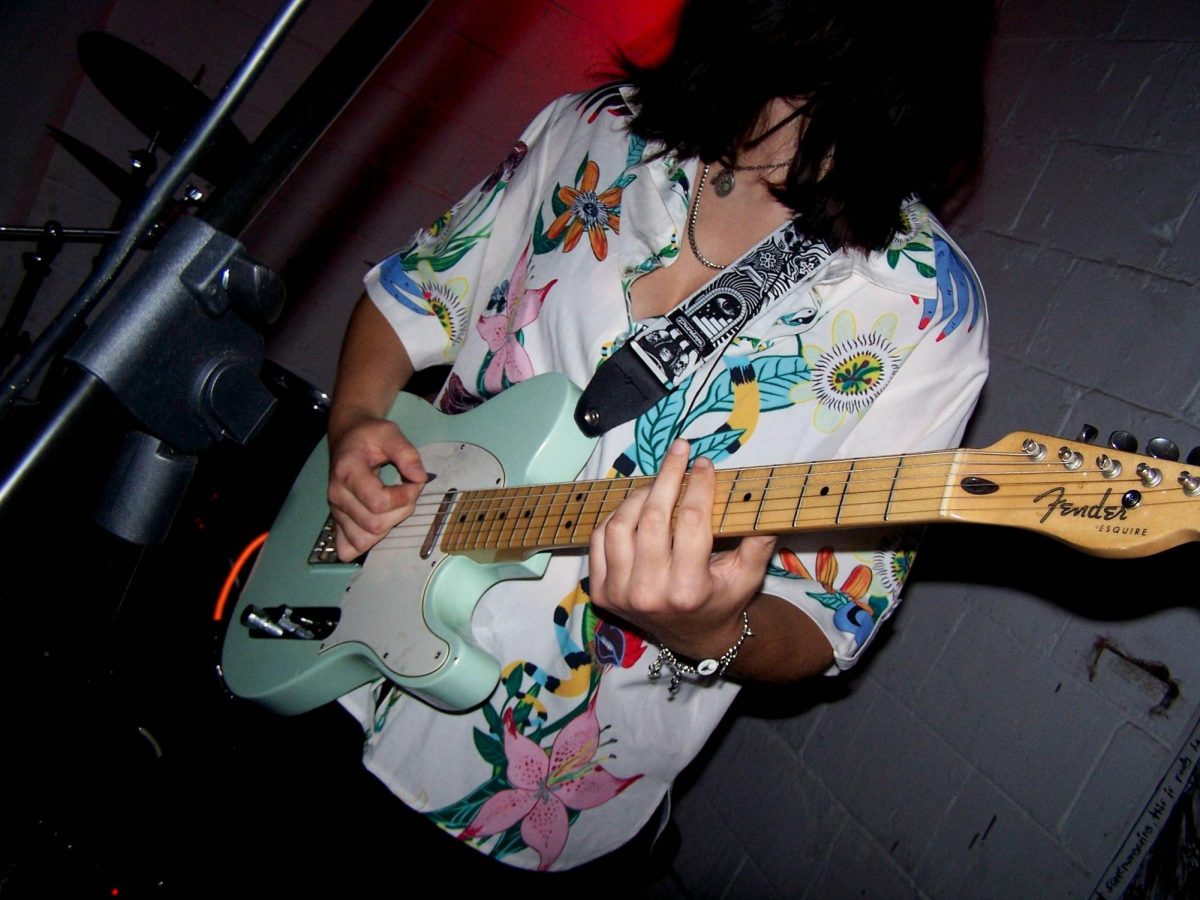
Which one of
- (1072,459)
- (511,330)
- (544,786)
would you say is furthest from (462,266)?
(1072,459)

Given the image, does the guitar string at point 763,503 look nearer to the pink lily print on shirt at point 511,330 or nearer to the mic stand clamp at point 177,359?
the pink lily print on shirt at point 511,330

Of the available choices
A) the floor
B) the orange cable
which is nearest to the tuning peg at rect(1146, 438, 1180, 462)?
the floor

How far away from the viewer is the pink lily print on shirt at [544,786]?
1.23m

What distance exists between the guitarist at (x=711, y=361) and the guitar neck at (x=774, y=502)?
0.06 meters

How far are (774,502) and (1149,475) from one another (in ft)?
1.27

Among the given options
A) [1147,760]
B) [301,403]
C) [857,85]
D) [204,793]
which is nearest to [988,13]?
[857,85]

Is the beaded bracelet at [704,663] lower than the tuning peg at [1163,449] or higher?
lower

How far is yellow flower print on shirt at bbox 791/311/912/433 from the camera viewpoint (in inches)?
47.0

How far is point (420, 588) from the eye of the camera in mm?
1308

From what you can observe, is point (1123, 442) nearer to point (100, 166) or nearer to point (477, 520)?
point (477, 520)

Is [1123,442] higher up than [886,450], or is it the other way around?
[1123,442]

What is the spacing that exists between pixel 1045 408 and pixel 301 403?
167cm

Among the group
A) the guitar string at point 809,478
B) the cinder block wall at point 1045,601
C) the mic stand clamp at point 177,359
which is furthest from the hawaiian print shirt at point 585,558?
the mic stand clamp at point 177,359

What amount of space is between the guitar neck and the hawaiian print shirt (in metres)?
0.11
